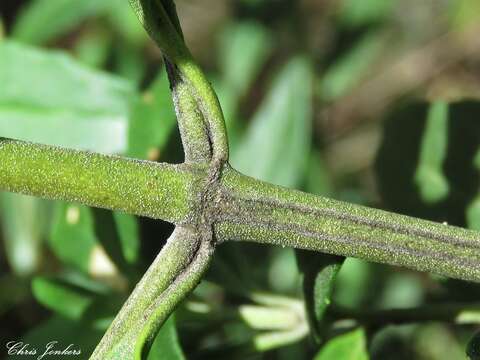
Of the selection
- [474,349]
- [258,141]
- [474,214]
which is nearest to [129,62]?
[258,141]

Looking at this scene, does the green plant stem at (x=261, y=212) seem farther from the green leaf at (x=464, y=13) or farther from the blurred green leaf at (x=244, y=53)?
the green leaf at (x=464, y=13)

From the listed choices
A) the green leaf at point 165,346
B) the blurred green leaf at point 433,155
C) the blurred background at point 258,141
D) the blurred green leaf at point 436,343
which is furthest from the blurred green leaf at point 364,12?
the green leaf at point 165,346

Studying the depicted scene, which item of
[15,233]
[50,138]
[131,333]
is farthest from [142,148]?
[15,233]

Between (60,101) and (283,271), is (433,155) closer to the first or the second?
(60,101)

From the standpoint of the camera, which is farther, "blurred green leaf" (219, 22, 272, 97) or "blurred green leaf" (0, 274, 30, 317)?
"blurred green leaf" (219, 22, 272, 97)

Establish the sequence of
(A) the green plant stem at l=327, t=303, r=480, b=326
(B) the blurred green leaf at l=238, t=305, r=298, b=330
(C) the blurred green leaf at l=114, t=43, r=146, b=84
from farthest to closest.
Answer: (C) the blurred green leaf at l=114, t=43, r=146, b=84, (B) the blurred green leaf at l=238, t=305, r=298, b=330, (A) the green plant stem at l=327, t=303, r=480, b=326

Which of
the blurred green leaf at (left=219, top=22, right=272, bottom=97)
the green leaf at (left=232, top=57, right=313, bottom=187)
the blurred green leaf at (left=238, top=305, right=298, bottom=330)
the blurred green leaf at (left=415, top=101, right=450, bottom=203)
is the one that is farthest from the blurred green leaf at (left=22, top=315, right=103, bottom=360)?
the blurred green leaf at (left=219, top=22, right=272, bottom=97)

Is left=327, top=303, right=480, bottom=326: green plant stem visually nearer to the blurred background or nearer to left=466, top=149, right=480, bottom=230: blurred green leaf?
the blurred background
